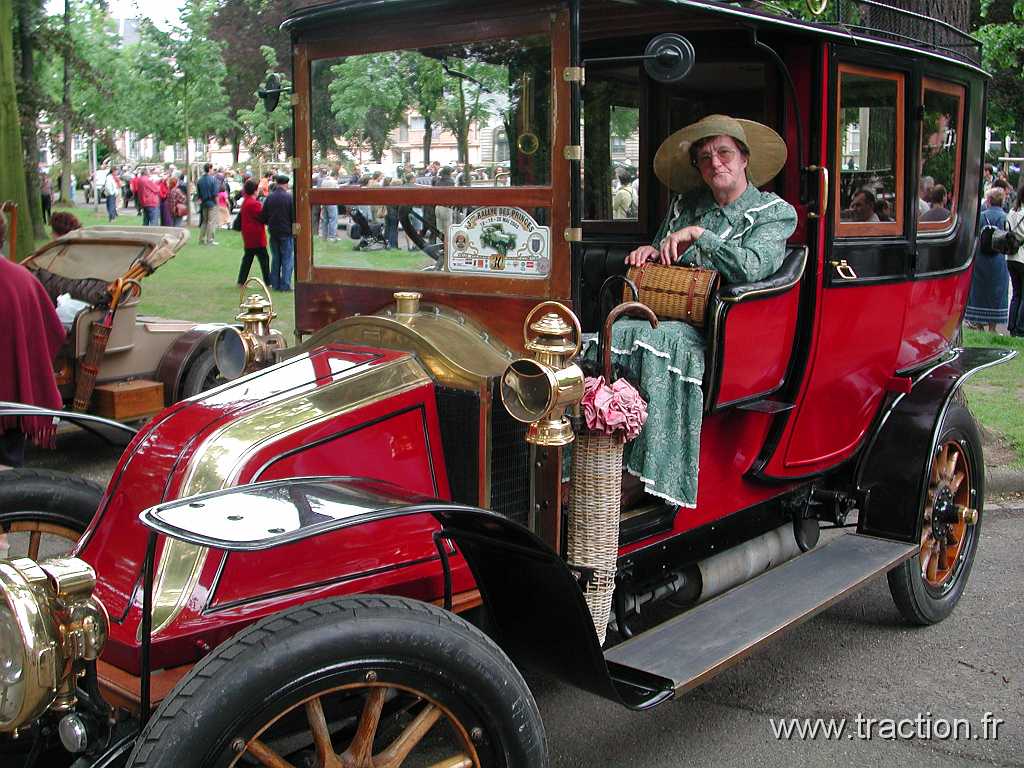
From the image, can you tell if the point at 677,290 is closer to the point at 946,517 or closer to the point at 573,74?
the point at 573,74

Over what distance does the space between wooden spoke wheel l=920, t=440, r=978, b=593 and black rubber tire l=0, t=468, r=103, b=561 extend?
3.18 m

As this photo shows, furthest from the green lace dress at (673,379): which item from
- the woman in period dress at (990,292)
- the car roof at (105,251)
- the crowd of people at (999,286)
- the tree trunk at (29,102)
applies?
the tree trunk at (29,102)

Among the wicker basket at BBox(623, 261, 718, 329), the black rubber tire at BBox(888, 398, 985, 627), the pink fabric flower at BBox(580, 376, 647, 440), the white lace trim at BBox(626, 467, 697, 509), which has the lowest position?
the black rubber tire at BBox(888, 398, 985, 627)

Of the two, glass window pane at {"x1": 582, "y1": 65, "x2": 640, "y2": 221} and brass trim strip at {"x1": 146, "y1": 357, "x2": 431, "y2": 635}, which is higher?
glass window pane at {"x1": 582, "y1": 65, "x2": 640, "y2": 221}

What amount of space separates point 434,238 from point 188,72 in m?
24.7

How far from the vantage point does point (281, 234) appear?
15.2 meters

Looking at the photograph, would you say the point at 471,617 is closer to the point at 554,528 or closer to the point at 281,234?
the point at 554,528

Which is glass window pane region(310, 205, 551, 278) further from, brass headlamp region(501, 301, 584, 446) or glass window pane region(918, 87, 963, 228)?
glass window pane region(918, 87, 963, 228)

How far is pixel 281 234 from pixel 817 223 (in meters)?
12.1

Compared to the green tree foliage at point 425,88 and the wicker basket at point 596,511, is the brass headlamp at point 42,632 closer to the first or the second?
the wicker basket at point 596,511

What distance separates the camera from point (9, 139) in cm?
1316

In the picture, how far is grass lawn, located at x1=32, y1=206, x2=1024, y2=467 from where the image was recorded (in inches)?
143

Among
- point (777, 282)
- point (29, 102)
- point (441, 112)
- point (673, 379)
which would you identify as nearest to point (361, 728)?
point (673, 379)

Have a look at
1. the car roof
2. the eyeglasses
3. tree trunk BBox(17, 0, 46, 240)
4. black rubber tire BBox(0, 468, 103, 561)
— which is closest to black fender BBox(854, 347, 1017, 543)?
the eyeglasses
